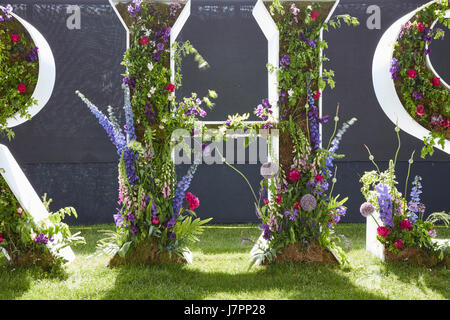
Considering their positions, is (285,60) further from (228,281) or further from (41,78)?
(41,78)

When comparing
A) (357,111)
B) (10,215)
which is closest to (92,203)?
(10,215)

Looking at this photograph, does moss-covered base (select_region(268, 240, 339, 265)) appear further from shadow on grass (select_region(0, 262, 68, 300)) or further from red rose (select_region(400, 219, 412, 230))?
shadow on grass (select_region(0, 262, 68, 300))

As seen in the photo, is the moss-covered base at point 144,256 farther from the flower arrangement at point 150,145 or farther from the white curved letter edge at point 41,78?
the white curved letter edge at point 41,78

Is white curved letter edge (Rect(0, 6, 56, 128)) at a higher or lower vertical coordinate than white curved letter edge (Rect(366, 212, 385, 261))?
higher

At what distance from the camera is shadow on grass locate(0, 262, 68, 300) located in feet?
10.2

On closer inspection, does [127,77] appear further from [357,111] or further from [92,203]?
[357,111]

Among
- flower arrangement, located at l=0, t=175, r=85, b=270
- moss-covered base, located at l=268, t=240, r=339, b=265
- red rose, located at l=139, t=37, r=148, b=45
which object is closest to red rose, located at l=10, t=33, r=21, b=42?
red rose, located at l=139, t=37, r=148, b=45

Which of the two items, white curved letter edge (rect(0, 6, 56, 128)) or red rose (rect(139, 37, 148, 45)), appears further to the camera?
white curved letter edge (rect(0, 6, 56, 128))

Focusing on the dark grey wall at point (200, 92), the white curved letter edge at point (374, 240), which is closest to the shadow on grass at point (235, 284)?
the white curved letter edge at point (374, 240)

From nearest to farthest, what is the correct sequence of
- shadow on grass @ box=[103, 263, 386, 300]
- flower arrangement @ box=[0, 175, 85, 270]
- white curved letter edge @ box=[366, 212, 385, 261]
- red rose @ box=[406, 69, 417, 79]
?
1. shadow on grass @ box=[103, 263, 386, 300]
2. flower arrangement @ box=[0, 175, 85, 270]
3. red rose @ box=[406, 69, 417, 79]
4. white curved letter edge @ box=[366, 212, 385, 261]

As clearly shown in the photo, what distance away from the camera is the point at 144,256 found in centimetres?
373

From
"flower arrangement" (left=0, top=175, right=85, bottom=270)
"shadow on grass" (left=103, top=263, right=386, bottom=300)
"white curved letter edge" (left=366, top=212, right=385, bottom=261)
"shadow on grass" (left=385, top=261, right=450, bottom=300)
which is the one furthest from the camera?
"white curved letter edge" (left=366, top=212, right=385, bottom=261)

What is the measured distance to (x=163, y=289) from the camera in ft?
10.4

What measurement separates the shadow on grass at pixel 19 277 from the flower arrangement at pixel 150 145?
456 mm
